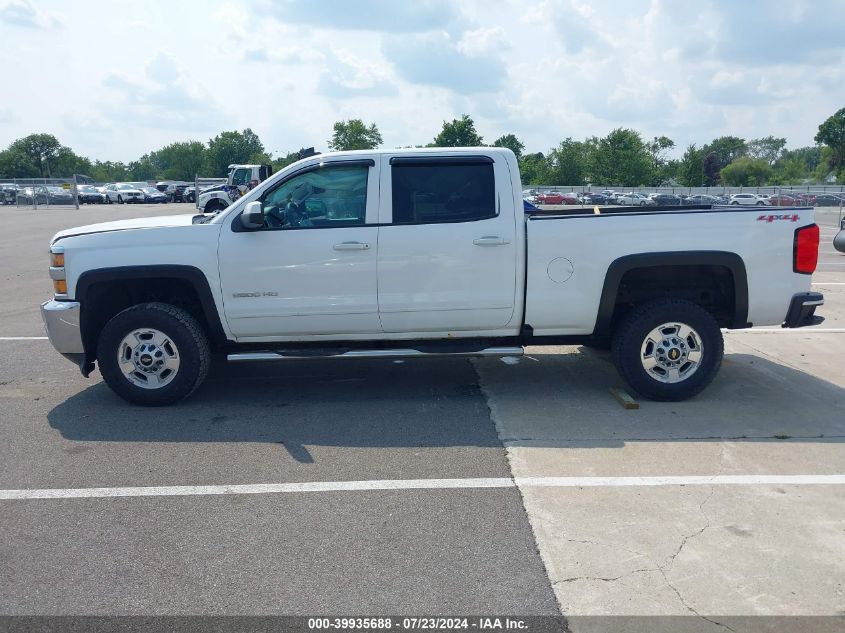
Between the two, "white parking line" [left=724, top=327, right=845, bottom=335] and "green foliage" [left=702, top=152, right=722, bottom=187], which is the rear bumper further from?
"green foliage" [left=702, top=152, right=722, bottom=187]

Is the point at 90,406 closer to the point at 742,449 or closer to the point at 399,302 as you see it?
the point at 399,302

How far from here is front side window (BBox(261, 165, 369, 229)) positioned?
615cm

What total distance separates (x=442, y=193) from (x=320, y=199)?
1.01 m

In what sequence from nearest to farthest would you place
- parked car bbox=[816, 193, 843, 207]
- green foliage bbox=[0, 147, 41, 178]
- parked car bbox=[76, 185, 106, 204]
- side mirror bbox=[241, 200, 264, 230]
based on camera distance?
side mirror bbox=[241, 200, 264, 230] < parked car bbox=[816, 193, 843, 207] < parked car bbox=[76, 185, 106, 204] < green foliage bbox=[0, 147, 41, 178]

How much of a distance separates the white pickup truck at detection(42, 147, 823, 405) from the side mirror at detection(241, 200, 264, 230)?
41mm

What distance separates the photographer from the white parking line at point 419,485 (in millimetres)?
4648

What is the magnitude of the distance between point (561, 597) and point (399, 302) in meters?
3.09

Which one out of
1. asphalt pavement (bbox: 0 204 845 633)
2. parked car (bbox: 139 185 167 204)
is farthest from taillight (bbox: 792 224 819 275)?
parked car (bbox: 139 185 167 204)

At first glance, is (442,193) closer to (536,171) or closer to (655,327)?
(655,327)

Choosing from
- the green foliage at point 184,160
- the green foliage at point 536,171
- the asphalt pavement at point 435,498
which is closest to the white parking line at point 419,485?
the asphalt pavement at point 435,498

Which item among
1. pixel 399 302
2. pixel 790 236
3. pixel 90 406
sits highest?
pixel 790 236

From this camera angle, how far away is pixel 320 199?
620 centimetres

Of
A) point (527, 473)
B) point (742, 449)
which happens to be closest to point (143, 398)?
point (527, 473)

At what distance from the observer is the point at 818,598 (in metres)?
3.45
